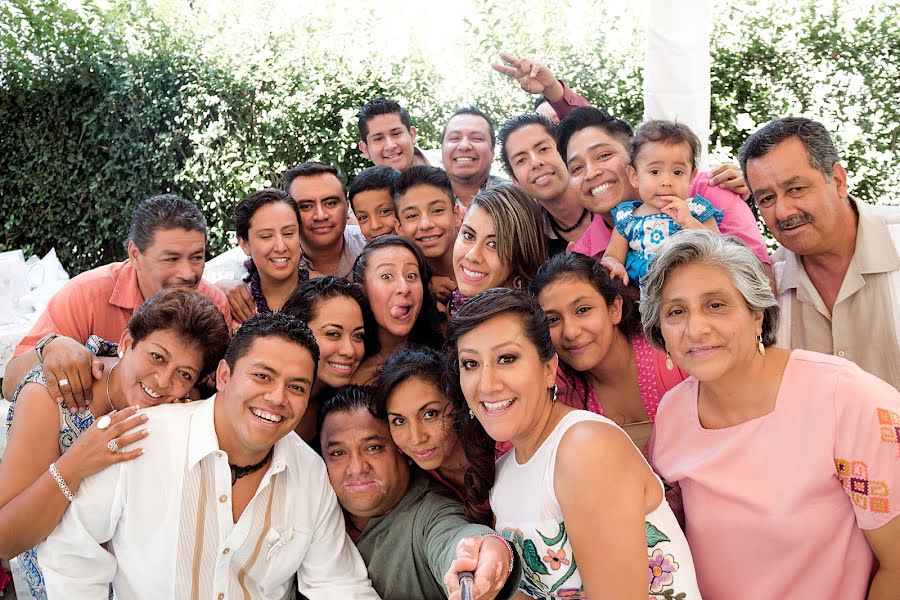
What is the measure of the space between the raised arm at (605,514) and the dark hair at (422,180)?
87.9 inches

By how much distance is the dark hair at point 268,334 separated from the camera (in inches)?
109

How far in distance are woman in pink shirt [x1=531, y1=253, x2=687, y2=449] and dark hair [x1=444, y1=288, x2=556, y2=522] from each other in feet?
1.25

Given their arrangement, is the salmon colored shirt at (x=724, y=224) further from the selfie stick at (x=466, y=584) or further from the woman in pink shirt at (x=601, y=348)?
the selfie stick at (x=466, y=584)

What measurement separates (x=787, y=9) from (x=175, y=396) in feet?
23.6

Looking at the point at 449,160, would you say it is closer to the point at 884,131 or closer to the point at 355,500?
the point at 355,500

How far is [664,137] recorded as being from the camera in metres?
3.52

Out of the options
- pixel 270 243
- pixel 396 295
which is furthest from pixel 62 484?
pixel 270 243

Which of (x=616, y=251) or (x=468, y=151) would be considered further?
(x=468, y=151)

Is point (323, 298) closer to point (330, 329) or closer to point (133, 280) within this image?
point (330, 329)

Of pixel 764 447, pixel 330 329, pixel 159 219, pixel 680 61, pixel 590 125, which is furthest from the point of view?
pixel 680 61

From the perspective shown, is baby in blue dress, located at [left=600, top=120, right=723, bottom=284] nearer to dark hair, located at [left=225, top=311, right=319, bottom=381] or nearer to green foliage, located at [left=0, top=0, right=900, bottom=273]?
dark hair, located at [left=225, top=311, right=319, bottom=381]

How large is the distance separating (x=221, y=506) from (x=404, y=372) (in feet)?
2.77

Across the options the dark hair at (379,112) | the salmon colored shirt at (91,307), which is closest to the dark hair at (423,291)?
the salmon colored shirt at (91,307)

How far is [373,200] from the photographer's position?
14.3 ft
